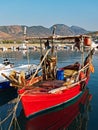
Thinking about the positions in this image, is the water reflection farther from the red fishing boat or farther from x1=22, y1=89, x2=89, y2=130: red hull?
→ the red fishing boat

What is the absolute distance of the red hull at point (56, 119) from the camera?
2144 centimetres

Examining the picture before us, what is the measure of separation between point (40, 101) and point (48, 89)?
184cm

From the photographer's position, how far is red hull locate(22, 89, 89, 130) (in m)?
A: 21.4

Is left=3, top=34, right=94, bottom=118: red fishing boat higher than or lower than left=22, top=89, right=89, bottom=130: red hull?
higher

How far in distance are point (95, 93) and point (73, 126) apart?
10.5m

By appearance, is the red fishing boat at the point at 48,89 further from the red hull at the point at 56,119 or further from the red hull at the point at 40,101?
the red hull at the point at 56,119

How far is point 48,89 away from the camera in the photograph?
969 inches

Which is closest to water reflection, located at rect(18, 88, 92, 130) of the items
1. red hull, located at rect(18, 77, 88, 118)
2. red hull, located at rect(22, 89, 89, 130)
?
red hull, located at rect(22, 89, 89, 130)

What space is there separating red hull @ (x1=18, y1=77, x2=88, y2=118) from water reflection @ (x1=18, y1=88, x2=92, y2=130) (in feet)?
A: 1.55

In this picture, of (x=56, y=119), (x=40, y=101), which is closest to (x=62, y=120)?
(x=56, y=119)

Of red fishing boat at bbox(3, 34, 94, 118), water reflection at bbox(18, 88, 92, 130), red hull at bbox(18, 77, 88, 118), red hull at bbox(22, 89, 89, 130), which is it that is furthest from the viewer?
red fishing boat at bbox(3, 34, 94, 118)

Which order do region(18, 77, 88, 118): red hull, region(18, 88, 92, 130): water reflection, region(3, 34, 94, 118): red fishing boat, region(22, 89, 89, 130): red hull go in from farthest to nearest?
region(3, 34, 94, 118): red fishing boat < region(18, 77, 88, 118): red hull < region(22, 89, 89, 130): red hull < region(18, 88, 92, 130): water reflection

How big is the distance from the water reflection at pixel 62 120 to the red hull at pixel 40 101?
471mm

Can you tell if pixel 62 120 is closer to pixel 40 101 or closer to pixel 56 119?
pixel 56 119
